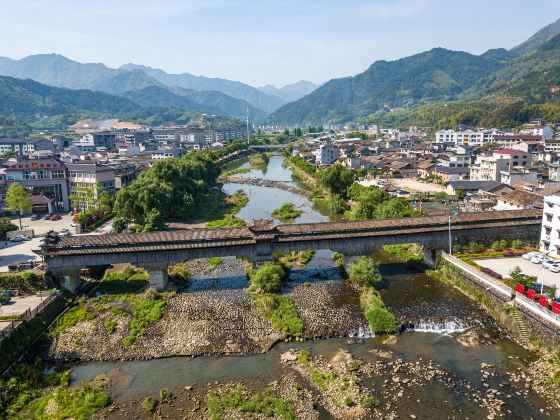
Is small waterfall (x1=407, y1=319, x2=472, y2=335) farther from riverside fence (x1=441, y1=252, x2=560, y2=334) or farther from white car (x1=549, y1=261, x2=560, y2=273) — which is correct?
white car (x1=549, y1=261, x2=560, y2=273)

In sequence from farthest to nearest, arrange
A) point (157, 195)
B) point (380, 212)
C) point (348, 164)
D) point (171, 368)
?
point (348, 164), point (157, 195), point (380, 212), point (171, 368)

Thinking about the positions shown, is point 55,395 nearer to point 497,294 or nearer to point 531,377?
point 531,377

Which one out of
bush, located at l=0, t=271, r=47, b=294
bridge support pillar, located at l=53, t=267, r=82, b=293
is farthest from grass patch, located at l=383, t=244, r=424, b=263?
bush, located at l=0, t=271, r=47, b=294

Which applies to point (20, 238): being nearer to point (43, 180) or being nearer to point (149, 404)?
point (43, 180)

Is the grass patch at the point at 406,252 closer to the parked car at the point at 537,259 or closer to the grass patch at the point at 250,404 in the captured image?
the parked car at the point at 537,259

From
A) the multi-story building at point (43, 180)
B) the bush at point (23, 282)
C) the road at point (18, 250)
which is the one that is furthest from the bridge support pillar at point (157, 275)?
the multi-story building at point (43, 180)

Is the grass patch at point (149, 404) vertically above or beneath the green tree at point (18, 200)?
beneath

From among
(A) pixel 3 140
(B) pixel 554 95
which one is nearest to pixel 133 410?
(A) pixel 3 140
